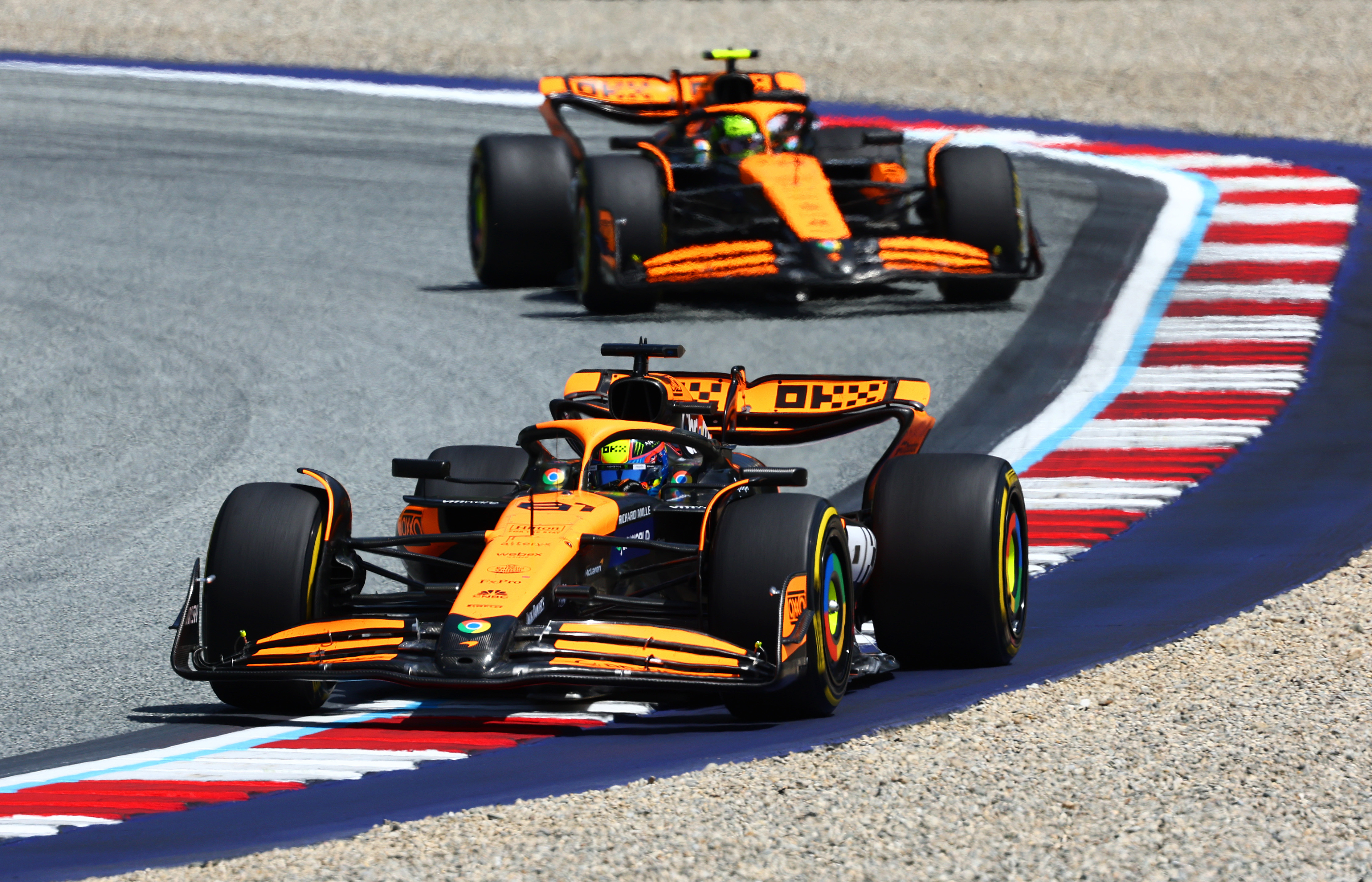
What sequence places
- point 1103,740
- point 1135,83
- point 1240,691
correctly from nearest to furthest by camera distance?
point 1103,740 < point 1240,691 < point 1135,83

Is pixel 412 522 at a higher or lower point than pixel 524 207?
lower

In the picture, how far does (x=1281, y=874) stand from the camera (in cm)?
500

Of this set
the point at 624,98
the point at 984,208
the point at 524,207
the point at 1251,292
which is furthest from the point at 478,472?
the point at 1251,292

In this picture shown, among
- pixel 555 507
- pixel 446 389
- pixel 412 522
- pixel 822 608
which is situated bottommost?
pixel 446 389

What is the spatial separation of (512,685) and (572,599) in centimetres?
65

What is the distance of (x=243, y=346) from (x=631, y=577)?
7109 mm

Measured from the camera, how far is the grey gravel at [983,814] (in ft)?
16.8

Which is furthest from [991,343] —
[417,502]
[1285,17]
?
[1285,17]

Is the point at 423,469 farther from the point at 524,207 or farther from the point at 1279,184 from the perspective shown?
the point at 1279,184

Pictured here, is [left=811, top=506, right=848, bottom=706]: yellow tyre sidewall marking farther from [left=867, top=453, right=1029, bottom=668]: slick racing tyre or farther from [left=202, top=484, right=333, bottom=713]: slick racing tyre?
[left=202, top=484, right=333, bottom=713]: slick racing tyre

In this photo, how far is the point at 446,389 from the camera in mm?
13352

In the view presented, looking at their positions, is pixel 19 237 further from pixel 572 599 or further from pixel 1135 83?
pixel 1135 83

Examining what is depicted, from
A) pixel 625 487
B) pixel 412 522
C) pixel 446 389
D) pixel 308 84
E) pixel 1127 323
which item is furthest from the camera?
pixel 308 84

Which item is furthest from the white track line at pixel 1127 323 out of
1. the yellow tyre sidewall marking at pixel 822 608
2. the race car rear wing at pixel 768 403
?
the yellow tyre sidewall marking at pixel 822 608
